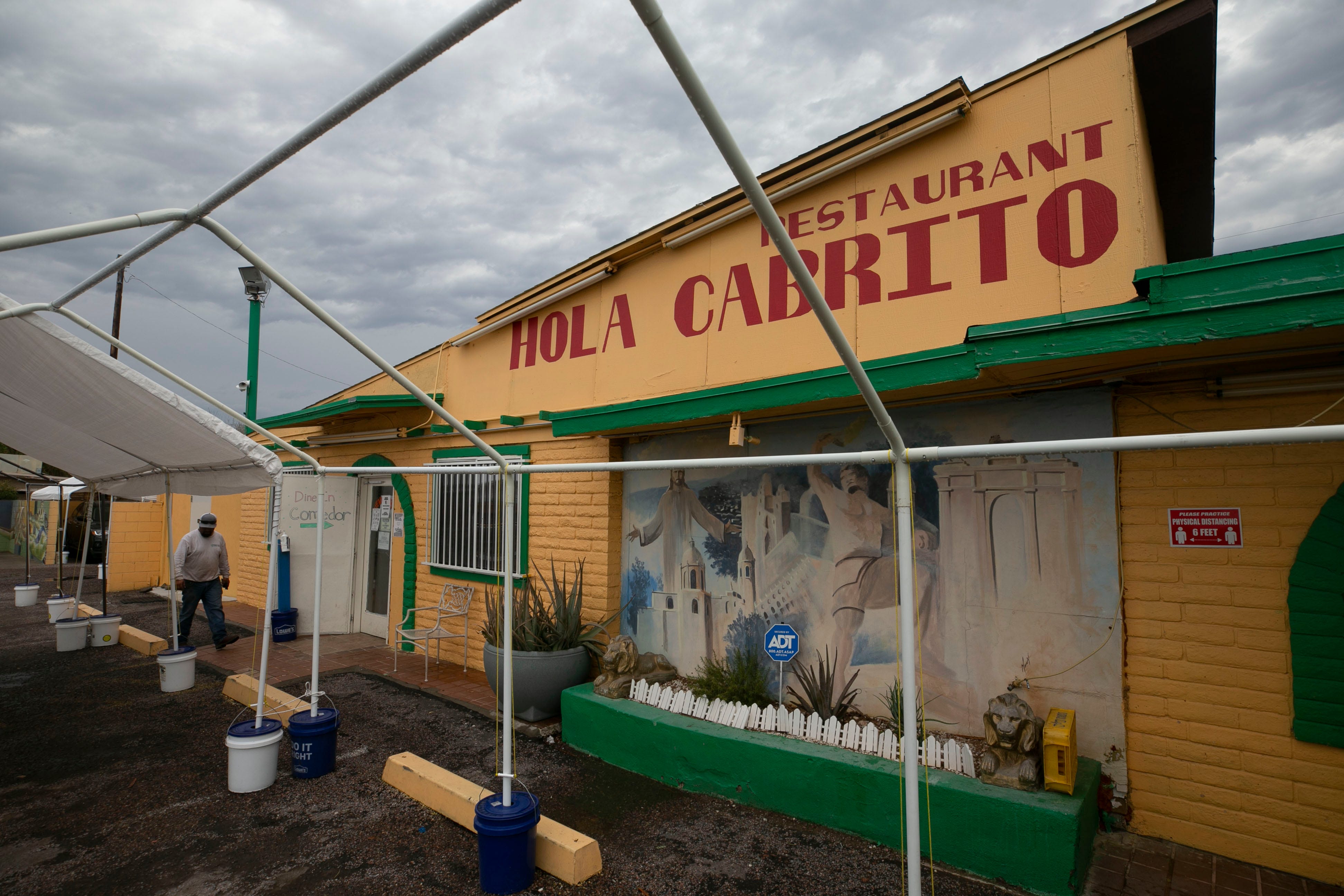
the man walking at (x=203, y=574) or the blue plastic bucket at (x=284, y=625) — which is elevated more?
the man walking at (x=203, y=574)

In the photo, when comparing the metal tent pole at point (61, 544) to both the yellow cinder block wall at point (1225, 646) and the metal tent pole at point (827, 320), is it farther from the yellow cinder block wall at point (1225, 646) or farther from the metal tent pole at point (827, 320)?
the yellow cinder block wall at point (1225, 646)

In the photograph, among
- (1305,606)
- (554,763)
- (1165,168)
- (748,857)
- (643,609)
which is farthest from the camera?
(643,609)

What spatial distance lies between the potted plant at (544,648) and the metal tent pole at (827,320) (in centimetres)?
381

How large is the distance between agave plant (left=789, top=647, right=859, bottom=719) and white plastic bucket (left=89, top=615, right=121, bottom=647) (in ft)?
32.2

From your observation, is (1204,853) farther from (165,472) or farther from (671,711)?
(165,472)

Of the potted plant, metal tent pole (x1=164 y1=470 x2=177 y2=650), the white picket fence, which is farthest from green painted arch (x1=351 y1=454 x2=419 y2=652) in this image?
the white picket fence

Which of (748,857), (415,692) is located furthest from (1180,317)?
(415,692)

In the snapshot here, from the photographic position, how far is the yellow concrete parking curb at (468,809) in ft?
11.2

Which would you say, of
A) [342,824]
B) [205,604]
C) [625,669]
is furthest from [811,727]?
[205,604]

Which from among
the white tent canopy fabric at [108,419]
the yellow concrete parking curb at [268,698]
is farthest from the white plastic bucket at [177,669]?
the white tent canopy fabric at [108,419]

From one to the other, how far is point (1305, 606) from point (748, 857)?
3.27 meters

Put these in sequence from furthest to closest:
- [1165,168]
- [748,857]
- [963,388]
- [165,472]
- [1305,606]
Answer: [165,472] < [1165,168] < [963,388] < [748,857] < [1305,606]

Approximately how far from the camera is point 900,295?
15.2 ft

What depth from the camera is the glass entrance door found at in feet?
30.2
